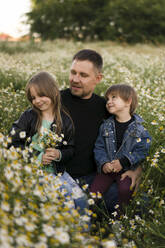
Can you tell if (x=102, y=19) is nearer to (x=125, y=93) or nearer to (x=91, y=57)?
(x=91, y=57)

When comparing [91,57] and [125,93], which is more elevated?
[91,57]

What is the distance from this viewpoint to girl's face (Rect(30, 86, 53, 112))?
301 cm

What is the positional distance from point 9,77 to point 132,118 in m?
3.19

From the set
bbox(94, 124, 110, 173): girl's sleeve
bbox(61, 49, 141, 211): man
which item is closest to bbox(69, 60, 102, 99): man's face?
bbox(61, 49, 141, 211): man

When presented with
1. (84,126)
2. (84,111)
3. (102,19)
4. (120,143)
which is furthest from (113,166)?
(102,19)

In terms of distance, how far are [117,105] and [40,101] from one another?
929mm

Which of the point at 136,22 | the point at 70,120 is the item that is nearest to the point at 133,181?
the point at 70,120

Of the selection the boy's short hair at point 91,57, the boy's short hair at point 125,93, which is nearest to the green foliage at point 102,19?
the boy's short hair at point 91,57

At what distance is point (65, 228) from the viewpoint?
1.71 meters

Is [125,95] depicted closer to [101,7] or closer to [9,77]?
[9,77]

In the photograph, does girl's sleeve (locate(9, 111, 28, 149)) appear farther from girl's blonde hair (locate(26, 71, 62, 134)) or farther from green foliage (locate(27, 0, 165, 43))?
green foliage (locate(27, 0, 165, 43))

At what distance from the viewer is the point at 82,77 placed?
3.48m

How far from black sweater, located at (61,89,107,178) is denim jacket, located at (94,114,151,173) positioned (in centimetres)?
14

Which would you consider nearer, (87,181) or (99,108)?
(87,181)
